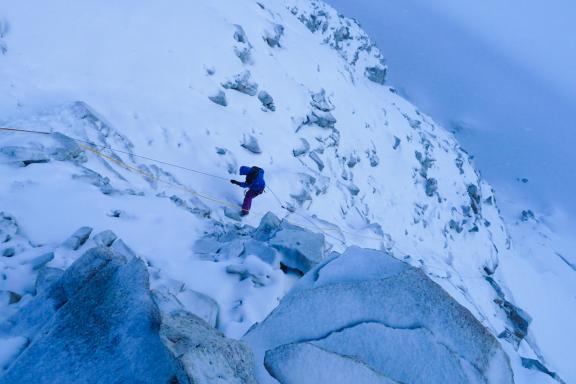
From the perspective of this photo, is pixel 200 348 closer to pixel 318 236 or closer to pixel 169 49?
pixel 318 236

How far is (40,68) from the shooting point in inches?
389

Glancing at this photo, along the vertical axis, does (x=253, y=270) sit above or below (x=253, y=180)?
above

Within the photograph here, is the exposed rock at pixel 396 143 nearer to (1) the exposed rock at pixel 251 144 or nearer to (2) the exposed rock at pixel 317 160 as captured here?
(2) the exposed rock at pixel 317 160

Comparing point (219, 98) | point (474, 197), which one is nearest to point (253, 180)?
point (219, 98)

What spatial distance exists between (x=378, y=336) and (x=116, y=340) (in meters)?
2.22

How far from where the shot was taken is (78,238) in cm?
524

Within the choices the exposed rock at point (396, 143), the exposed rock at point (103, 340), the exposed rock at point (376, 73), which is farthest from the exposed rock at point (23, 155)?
the exposed rock at point (376, 73)

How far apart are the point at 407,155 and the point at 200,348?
18804mm

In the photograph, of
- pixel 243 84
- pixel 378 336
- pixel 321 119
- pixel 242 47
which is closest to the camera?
pixel 378 336

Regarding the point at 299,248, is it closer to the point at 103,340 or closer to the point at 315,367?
the point at 315,367

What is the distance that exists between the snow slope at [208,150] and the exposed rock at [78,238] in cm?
15

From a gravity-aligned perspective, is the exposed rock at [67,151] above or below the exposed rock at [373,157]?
above

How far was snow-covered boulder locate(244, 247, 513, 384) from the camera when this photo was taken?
3223mm

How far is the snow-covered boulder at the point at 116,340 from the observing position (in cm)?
284
